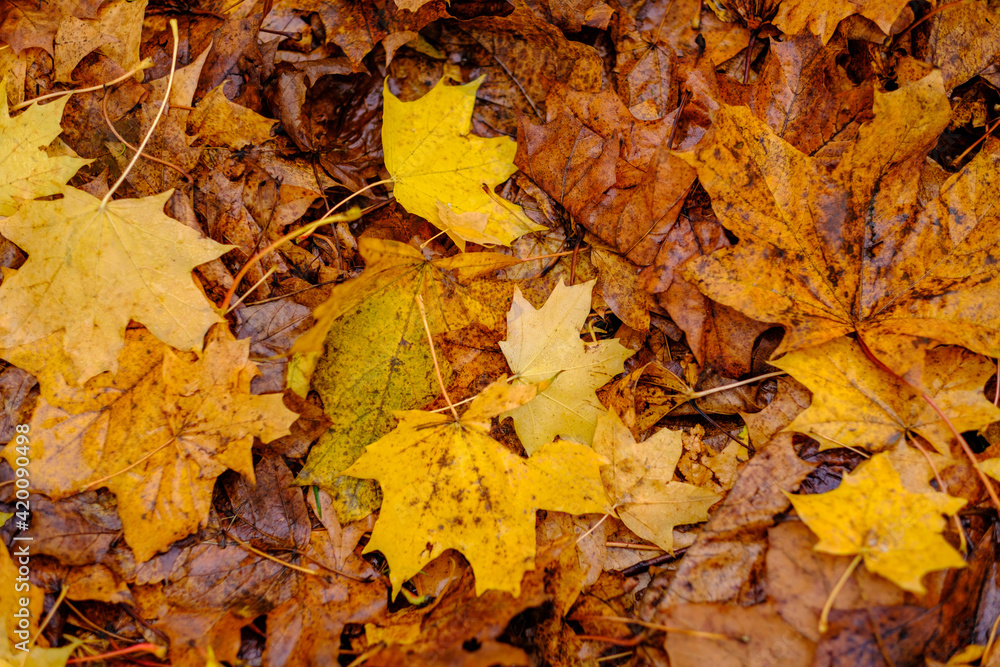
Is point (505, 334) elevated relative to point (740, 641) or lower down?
elevated

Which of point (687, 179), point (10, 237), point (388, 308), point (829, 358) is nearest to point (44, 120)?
point (10, 237)

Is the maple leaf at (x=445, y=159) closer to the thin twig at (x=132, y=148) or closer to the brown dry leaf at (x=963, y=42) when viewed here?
the thin twig at (x=132, y=148)

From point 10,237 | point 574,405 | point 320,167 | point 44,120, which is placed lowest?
point 574,405

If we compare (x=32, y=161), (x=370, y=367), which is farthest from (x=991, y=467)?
(x=32, y=161)

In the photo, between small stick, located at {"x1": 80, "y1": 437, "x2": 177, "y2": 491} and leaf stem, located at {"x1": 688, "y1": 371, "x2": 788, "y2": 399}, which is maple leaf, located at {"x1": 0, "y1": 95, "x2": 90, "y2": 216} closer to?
small stick, located at {"x1": 80, "y1": 437, "x2": 177, "y2": 491}

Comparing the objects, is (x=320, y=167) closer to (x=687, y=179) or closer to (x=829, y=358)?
(x=687, y=179)

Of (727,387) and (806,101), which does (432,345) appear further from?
(806,101)
